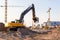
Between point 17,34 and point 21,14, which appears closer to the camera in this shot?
point 17,34

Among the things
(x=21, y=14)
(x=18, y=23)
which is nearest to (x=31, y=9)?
(x=21, y=14)

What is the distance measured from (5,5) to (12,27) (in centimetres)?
3279

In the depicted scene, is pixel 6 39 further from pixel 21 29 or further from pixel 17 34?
pixel 21 29

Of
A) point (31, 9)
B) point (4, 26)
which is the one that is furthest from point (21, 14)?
point (4, 26)

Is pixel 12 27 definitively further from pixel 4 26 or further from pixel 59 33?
pixel 59 33

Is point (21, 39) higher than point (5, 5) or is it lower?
lower

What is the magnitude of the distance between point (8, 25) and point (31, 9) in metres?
8.00

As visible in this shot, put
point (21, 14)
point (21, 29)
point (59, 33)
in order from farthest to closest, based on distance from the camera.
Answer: point (21, 14) → point (21, 29) → point (59, 33)

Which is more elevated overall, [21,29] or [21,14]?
[21,14]

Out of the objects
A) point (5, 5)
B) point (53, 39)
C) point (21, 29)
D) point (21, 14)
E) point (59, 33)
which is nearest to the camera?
point (53, 39)

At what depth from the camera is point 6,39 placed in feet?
79.0

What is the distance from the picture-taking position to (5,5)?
63094 mm

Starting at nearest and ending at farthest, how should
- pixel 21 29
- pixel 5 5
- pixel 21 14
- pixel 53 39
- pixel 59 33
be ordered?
pixel 53 39 < pixel 59 33 < pixel 21 29 < pixel 21 14 < pixel 5 5

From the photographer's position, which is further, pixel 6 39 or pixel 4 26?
pixel 4 26
